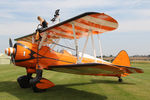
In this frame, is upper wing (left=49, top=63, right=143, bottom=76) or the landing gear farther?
the landing gear

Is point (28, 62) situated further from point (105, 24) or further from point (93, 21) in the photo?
point (105, 24)

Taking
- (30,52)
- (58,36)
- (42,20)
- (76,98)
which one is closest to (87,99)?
(76,98)

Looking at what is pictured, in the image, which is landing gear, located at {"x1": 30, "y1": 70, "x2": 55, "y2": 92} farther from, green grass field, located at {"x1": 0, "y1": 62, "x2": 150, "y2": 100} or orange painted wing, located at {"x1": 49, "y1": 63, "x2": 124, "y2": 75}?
orange painted wing, located at {"x1": 49, "y1": 63, "x2": 124, "y2": 75}

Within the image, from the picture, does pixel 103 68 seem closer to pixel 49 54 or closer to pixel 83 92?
pixel 83 92

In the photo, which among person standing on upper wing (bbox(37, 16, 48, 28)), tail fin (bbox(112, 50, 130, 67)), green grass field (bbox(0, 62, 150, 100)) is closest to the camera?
green grass field (bbox(0, 62, 150, 100))

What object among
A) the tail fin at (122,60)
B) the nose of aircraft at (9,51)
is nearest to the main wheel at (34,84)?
the nose of aircraft at (9,51)

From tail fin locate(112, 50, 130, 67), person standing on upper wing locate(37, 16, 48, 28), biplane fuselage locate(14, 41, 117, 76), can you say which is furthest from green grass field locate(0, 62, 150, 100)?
person standing on upper wing locate(37, 16, 48, 28)

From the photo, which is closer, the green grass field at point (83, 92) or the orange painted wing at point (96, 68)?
the orange painted wing at point (96, 68)

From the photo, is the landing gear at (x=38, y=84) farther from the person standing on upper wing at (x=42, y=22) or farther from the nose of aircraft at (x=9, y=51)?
the person standing on upper wing at (x=42, y=22)

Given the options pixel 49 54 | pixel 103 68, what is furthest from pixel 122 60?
pixel 49 54

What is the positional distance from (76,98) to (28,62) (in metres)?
2.69

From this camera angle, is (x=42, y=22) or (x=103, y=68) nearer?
(x=103, y=68)

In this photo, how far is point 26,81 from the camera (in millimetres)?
7109

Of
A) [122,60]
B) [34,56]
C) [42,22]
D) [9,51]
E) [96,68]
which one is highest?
[42,22]
